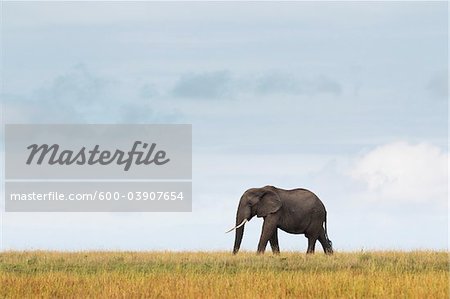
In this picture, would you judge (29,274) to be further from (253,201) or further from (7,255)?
(253,201)

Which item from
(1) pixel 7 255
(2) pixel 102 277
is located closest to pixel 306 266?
(2) pixel 102 277

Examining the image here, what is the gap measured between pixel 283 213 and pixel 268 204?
82 cm

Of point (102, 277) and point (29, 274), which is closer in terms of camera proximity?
point (102, 277)

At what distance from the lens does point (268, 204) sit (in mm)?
30766

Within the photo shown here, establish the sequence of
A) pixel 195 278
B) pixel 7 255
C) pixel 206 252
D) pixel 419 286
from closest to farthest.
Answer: pixel 419 286
pixel 195 278
pixel 7 255
pixel 206 252

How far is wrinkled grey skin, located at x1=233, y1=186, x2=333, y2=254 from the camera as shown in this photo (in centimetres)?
3061

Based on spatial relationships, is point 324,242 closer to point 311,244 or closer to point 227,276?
point 311,244

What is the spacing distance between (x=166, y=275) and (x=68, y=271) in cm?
326

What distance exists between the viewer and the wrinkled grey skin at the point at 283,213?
100 feet

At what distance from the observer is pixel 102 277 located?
67.1 feet

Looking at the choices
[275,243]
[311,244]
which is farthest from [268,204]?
[311,244]

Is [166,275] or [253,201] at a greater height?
[253,201]

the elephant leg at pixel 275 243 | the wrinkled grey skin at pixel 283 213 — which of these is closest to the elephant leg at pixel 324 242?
the wrinkled grey skin at pixel 283 213

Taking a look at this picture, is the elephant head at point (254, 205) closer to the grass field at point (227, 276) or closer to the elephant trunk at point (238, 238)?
the elephant trunk at point (238, 238)
